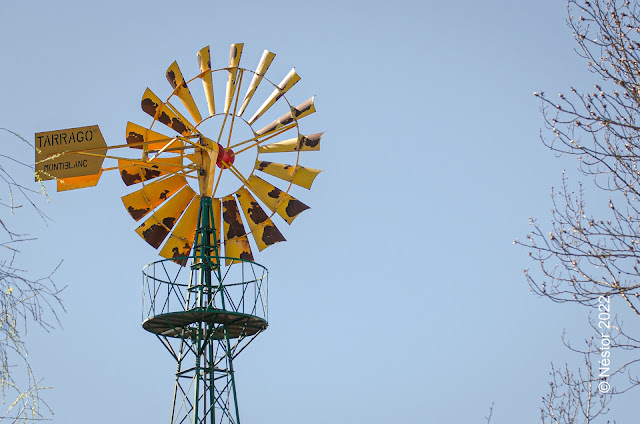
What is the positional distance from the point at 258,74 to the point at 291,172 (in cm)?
147

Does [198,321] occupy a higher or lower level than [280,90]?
lower

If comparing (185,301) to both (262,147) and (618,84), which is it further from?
(618,84)

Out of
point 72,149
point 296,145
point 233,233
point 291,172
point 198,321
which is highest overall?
point 296,145

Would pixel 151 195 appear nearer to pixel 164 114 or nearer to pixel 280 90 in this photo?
pixel 164 114

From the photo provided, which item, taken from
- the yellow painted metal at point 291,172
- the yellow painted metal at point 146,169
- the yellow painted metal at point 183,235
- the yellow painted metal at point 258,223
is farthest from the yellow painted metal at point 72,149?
the yellow painted metal at point 291,172

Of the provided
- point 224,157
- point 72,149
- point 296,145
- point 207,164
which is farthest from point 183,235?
point 72,149

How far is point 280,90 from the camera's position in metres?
13.9

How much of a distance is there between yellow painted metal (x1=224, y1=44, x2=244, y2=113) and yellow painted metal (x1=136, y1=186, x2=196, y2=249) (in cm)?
135

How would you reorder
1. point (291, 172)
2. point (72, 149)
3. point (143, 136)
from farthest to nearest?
1. point (291, 172)
2. point (143, 136)
3. point (72, 149)

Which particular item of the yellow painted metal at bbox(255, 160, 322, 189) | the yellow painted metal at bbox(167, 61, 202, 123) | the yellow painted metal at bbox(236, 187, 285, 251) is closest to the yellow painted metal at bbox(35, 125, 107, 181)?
the yellow painted metal at bbox(167, 61, 202, 123)

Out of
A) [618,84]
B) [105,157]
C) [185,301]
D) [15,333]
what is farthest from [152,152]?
[15,333]

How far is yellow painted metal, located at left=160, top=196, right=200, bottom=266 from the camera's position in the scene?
542 inches

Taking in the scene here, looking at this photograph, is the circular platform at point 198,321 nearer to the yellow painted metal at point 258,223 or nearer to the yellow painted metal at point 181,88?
the yellow painted metal at point 258,223

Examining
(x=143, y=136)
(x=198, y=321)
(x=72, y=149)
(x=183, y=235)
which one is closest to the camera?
(x=72, y=149)
